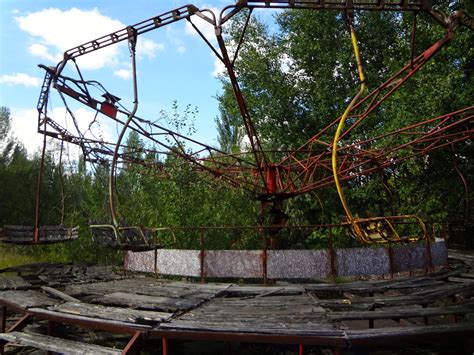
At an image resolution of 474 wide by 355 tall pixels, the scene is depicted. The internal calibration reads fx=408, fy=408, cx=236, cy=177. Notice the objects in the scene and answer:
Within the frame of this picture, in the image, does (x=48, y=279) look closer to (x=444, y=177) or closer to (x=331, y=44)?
(x=444, y=177)

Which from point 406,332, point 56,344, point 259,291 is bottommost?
point 56,344

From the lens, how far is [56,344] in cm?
584

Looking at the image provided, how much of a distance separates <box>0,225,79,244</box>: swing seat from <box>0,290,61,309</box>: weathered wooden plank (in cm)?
118

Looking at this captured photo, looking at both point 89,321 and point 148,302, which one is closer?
point 89,321

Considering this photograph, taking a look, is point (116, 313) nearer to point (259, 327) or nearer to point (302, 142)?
point (259, 327)

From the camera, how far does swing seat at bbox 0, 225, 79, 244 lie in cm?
939

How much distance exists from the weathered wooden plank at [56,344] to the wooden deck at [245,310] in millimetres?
A: 26

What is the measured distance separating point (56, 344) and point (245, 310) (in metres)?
2.76

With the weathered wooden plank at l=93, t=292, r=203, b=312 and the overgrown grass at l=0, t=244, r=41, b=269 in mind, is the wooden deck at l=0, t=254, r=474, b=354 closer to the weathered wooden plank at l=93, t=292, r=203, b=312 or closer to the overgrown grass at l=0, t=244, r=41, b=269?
the weathered wooden plank at l=93, t=292, r=203, b=312

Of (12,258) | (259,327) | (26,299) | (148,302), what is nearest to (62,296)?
(26,299)

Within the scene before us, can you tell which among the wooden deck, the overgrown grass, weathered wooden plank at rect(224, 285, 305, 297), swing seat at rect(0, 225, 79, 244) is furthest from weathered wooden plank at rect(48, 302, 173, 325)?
the overgrown grass

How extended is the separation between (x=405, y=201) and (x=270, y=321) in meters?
14.5

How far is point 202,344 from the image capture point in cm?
884

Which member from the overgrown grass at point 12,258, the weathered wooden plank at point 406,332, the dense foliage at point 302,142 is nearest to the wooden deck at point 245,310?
the weathered wooden plank at point 406,332
